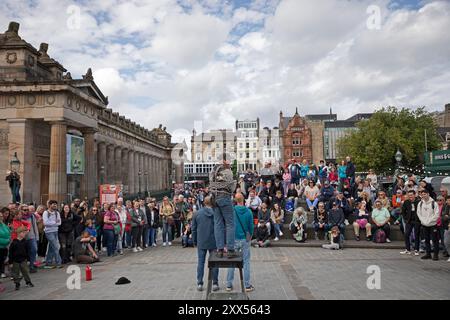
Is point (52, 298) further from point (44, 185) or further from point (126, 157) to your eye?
point (126, 157)

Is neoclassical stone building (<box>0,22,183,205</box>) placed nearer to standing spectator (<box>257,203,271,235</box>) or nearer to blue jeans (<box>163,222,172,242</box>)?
blue jeans (<box>163,222,172,242</box>)

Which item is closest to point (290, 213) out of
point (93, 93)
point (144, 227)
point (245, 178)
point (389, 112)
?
point (245, 178)

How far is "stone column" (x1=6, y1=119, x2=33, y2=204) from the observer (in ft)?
79.6

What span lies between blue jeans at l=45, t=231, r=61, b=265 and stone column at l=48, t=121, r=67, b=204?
43.6ft

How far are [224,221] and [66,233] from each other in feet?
25.1

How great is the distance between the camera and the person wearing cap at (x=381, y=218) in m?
14.5

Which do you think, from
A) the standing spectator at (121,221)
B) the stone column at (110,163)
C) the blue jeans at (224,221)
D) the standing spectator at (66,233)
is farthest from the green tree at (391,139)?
the blue jeans at (224,221)

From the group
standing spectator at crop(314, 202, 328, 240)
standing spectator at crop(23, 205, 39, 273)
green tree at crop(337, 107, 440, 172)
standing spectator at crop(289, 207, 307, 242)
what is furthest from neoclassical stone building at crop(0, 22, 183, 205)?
green tree at crop(337, 107, 440, 172)

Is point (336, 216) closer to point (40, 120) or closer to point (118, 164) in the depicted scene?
point (40, 120)

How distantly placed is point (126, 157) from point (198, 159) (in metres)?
62.9

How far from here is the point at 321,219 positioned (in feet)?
49.5

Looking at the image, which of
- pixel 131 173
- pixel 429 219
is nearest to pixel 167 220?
pixel 429 219

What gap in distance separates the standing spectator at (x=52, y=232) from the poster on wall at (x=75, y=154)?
1457 centimetres

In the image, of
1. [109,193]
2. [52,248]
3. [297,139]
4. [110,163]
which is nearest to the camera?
[52,248]
